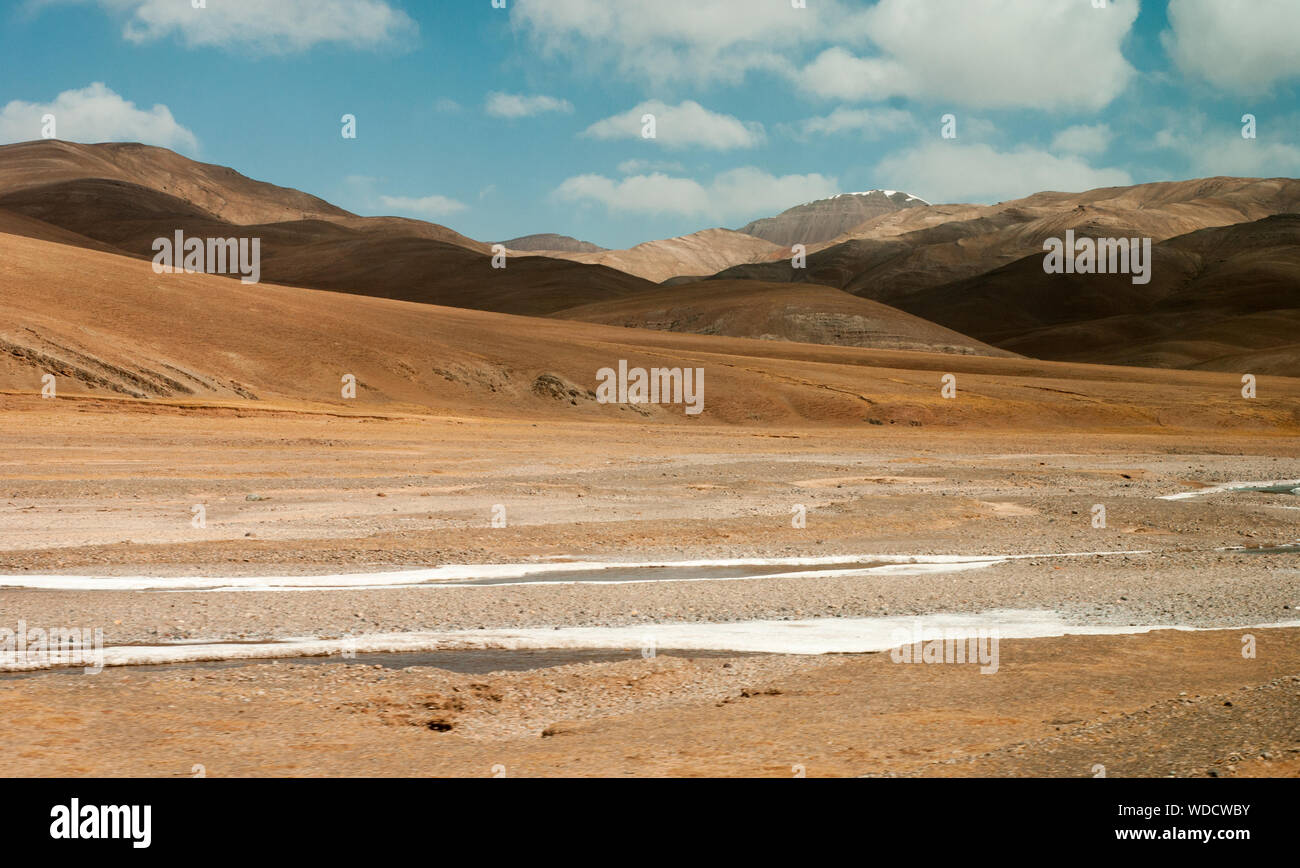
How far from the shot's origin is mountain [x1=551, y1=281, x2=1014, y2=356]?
341 feet

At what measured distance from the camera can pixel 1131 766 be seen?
6.47 meters

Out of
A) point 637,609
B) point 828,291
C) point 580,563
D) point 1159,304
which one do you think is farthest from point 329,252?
point 637,609

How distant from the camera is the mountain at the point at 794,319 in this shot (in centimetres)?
10381

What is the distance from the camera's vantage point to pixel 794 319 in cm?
10669

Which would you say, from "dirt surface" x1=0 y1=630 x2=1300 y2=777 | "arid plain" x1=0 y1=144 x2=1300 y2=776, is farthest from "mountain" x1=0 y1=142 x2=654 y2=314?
"dirt surface" x1=0 y1=630 x2=1300 y2=777

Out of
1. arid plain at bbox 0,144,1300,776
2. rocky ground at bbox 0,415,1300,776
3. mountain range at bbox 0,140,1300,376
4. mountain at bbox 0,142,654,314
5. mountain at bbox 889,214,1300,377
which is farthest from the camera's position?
mountain at bbox 0,142,654,314

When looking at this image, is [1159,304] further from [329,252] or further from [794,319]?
[329,252]

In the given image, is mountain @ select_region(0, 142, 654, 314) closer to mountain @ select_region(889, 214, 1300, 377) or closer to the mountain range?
the mountain range

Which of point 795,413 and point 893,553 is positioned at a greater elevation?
point 795,413

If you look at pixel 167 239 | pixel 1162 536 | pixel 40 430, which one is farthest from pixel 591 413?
pixel 167 239

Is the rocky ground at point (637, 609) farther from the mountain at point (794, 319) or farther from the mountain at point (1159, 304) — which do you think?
the mountain at point (1159, 304)
